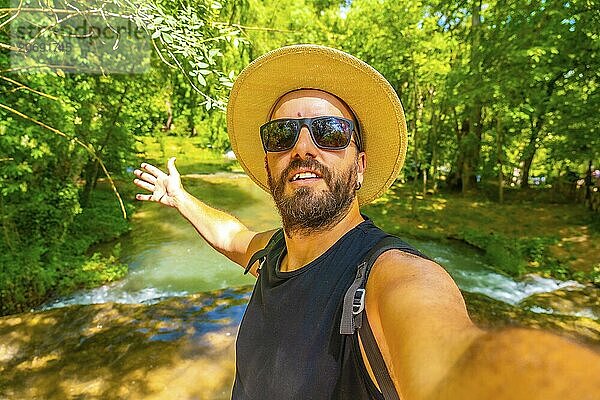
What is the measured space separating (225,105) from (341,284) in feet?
5.94

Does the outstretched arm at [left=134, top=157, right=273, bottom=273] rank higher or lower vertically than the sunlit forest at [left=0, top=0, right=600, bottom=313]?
lower

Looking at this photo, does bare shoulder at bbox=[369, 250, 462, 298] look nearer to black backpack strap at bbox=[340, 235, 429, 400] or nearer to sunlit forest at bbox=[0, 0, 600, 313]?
black backpack strap at bbox=[340, 235, 429, 400]

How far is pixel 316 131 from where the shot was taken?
156cm

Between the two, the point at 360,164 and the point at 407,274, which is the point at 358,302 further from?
the point at 360,164

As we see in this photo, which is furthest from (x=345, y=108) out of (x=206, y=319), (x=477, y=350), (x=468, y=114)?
(x=468, y=114)

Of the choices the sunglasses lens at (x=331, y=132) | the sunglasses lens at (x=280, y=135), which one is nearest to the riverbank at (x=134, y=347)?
the sunglasses lens at (x=331, y=132)

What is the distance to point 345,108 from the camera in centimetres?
170

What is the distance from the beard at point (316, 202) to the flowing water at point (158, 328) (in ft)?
4.42

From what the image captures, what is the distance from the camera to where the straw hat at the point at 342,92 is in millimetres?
1617

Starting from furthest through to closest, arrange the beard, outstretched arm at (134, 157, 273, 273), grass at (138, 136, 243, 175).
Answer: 1. grass at (138, 136, 243, 175)
2. outstretched arm at (134, 157, 273, 273)
3. the beard

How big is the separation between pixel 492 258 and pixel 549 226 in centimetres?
318

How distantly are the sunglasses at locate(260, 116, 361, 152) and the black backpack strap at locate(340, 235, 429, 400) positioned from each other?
0.49 m

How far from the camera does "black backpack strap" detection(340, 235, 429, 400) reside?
0.94m

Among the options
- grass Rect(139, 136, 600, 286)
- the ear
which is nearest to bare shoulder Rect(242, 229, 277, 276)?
the ear
